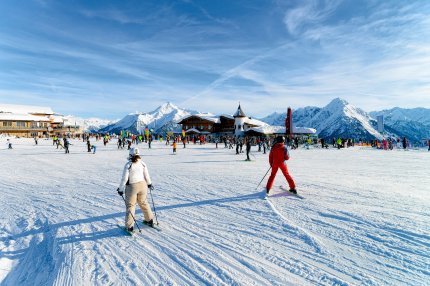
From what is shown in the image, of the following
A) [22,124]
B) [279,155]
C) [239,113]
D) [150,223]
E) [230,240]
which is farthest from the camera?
[22,124]

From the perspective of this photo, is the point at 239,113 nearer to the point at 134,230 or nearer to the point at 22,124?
the point at 134,230

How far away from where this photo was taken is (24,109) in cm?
6556

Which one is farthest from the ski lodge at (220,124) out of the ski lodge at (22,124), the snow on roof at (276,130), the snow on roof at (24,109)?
the snow on roof at (24,109)

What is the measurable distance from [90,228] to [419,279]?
5027mm

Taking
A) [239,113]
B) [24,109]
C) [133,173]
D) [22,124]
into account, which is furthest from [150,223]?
[24,109]

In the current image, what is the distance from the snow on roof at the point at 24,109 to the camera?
60638 mm

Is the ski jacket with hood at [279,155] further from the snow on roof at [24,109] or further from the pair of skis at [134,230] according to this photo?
the snow on roof at [24,109]

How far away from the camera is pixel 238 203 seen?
225 inches

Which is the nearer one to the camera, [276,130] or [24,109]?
[276,130]

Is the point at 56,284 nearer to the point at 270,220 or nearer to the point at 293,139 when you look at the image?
the point at 270,220

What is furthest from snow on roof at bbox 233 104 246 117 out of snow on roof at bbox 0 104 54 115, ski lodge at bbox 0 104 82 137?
snow on roof at bbox 0 104 54 115

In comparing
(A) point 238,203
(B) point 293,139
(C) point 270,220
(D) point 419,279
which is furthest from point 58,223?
(B) point 293,139

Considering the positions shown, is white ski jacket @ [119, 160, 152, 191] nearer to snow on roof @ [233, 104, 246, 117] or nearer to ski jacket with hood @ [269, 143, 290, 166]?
ski jacket with hood @ [269, 143, 290, 166]

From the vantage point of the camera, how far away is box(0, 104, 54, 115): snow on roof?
6064 cm
